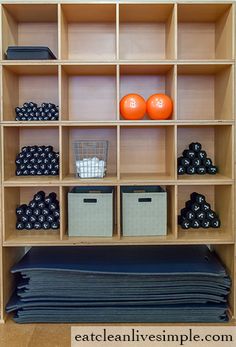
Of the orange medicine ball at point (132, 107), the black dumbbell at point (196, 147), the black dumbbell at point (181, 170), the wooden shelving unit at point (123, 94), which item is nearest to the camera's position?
the wooden shelving unit at point (123, 94)

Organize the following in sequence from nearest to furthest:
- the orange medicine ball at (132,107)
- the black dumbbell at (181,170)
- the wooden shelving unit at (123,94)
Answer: the wooden shelving unit at (123,94) < the orange medicine ball at (132,107) < the black dumbbell at (181,170)

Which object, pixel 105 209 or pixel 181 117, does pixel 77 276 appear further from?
pixel 181 117

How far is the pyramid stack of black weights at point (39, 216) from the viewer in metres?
3.30

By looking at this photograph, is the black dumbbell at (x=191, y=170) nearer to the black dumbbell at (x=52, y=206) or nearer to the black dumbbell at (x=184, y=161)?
the black dumbbell at (x=184, y=161)

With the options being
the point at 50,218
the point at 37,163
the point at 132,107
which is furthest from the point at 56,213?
the point at 132,107

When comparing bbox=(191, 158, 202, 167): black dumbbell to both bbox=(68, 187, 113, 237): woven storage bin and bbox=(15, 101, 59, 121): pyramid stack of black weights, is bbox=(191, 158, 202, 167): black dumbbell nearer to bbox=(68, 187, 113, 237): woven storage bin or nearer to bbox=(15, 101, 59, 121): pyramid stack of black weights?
bbox=(68, 187, 113, 237): woven storage bin

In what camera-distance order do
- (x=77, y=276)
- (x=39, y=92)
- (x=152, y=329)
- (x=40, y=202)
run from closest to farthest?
(x=152, y=329)
(x=77, y=276)
(x=40, y=202)
(x=39, y=92)

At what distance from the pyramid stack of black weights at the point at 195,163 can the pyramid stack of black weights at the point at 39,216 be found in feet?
3.43

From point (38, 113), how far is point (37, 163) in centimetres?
40

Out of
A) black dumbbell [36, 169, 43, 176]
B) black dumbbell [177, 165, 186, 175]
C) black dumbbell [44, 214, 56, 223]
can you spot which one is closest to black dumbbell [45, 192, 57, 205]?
black dumbbell [44, 214, 56, 223]

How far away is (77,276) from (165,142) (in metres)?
1.34

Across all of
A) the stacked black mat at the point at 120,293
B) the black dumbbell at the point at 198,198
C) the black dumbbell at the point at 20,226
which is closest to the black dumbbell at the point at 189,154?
the black dumbbell at the point at 198,198

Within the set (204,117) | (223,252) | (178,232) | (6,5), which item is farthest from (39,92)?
(223,252)

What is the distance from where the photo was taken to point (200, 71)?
3389 millimetres
